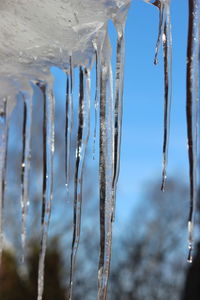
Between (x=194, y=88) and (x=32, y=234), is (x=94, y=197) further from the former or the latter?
(x=194, y=88)

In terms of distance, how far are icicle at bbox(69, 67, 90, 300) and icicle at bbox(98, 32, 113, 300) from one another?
85 millimetres

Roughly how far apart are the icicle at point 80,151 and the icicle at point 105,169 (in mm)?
85

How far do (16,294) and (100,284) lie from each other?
8077mm

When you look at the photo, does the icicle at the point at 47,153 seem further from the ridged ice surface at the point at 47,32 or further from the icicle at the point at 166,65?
the icicle at the point at 166,65

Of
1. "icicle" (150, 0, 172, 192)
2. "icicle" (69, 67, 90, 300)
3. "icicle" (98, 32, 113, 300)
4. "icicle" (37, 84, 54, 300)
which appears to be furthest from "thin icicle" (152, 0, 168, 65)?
"icicle" (37, 84, 54, 300)

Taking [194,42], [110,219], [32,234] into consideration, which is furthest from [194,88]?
[32,234]

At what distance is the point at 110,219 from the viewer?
1.04m

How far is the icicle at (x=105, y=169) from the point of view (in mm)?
1023

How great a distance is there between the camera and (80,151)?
1142mm

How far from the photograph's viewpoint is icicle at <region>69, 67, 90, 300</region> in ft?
3.65

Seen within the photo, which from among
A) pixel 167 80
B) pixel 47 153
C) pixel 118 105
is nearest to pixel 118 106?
pixel 118 105

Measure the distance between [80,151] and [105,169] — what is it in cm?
13

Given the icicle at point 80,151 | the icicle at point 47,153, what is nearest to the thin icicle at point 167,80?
the icicle at point 80,151

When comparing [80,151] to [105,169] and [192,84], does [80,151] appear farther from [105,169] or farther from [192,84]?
[192,84]
